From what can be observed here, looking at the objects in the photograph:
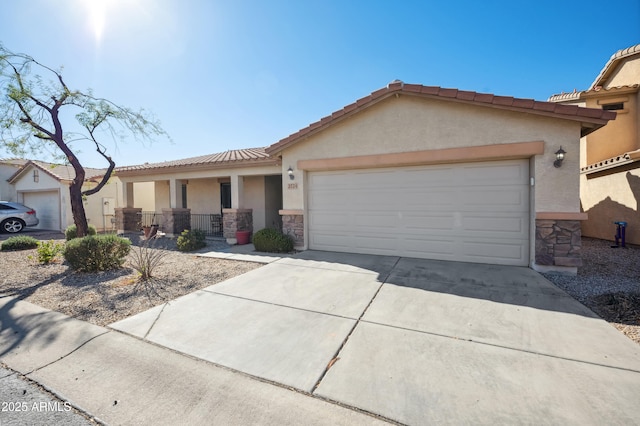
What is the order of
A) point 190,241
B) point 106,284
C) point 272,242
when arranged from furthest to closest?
point 190,241, point 272,242, point 106,284

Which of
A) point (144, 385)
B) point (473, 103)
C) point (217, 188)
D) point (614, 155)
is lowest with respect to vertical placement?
point (144, 385)

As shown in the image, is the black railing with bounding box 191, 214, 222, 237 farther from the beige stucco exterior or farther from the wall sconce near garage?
the wall sconce near garage

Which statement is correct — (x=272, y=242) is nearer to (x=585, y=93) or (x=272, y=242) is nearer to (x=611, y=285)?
(x=611, y=285)

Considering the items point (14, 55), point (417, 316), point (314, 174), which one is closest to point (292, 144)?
point (314, 174)

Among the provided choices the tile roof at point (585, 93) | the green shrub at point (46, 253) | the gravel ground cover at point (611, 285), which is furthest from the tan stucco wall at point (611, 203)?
the green shrub at point (46, 253)

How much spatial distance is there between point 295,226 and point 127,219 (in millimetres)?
10528

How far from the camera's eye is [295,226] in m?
9.10

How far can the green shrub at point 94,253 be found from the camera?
6754 mm

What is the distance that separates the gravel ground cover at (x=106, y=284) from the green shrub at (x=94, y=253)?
239 mm

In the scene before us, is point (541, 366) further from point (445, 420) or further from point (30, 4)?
point (30, 4)

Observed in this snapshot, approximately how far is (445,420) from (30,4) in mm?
12204

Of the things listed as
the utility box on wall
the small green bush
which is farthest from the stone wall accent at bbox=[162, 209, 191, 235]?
the utility box on wall

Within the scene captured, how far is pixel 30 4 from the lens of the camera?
711cm

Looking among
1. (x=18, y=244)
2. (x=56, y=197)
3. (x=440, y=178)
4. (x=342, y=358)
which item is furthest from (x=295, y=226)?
(x=56, y=197)
